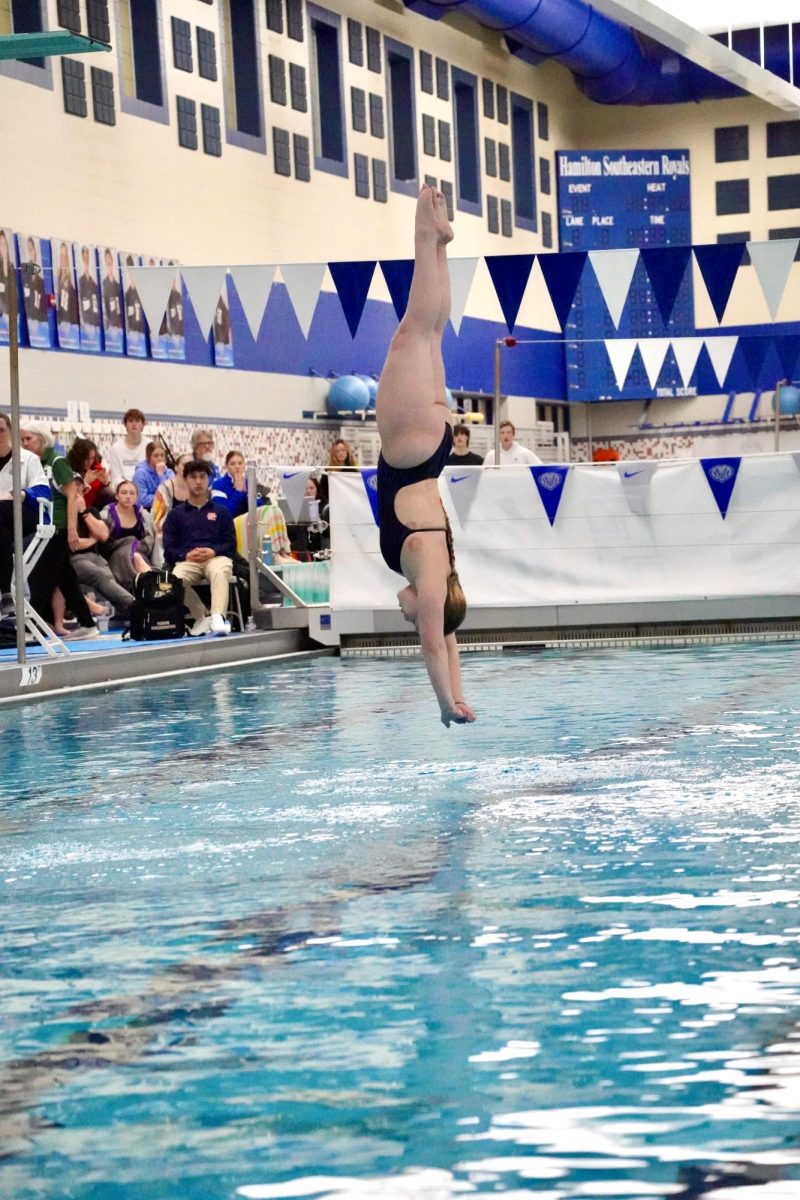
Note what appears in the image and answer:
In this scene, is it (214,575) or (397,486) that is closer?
(397,486)

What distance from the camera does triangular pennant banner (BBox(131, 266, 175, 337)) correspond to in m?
12.9

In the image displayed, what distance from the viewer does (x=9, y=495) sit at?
10.8 meters

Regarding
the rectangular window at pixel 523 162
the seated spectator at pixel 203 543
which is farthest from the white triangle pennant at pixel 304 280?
the rectangular window at pixel 523 162

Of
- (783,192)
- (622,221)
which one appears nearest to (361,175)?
(622,221)

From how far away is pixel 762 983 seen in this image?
10.3ft

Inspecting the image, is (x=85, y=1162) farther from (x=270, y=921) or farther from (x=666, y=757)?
(x=666, y=757)

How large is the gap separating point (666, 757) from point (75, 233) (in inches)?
477

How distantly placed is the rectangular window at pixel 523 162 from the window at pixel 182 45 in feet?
33.7

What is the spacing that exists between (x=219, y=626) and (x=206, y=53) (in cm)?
972

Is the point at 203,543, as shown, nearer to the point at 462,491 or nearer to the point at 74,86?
the point at 462,491

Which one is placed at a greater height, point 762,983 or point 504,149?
point 504,149

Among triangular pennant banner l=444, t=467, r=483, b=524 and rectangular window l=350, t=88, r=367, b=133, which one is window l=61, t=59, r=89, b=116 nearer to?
rectangular window l=350, t=88, r=367, b=133

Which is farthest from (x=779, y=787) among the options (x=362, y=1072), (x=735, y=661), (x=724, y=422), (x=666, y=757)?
(x=724, y=422)

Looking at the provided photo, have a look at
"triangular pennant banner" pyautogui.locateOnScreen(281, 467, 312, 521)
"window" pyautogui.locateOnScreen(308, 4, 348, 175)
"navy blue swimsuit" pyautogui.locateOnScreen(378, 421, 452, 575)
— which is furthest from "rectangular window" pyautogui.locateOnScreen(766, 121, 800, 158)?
"navy blue swimsuit" pyautogui.locateOnScreen(378, 421, 452, 575)
